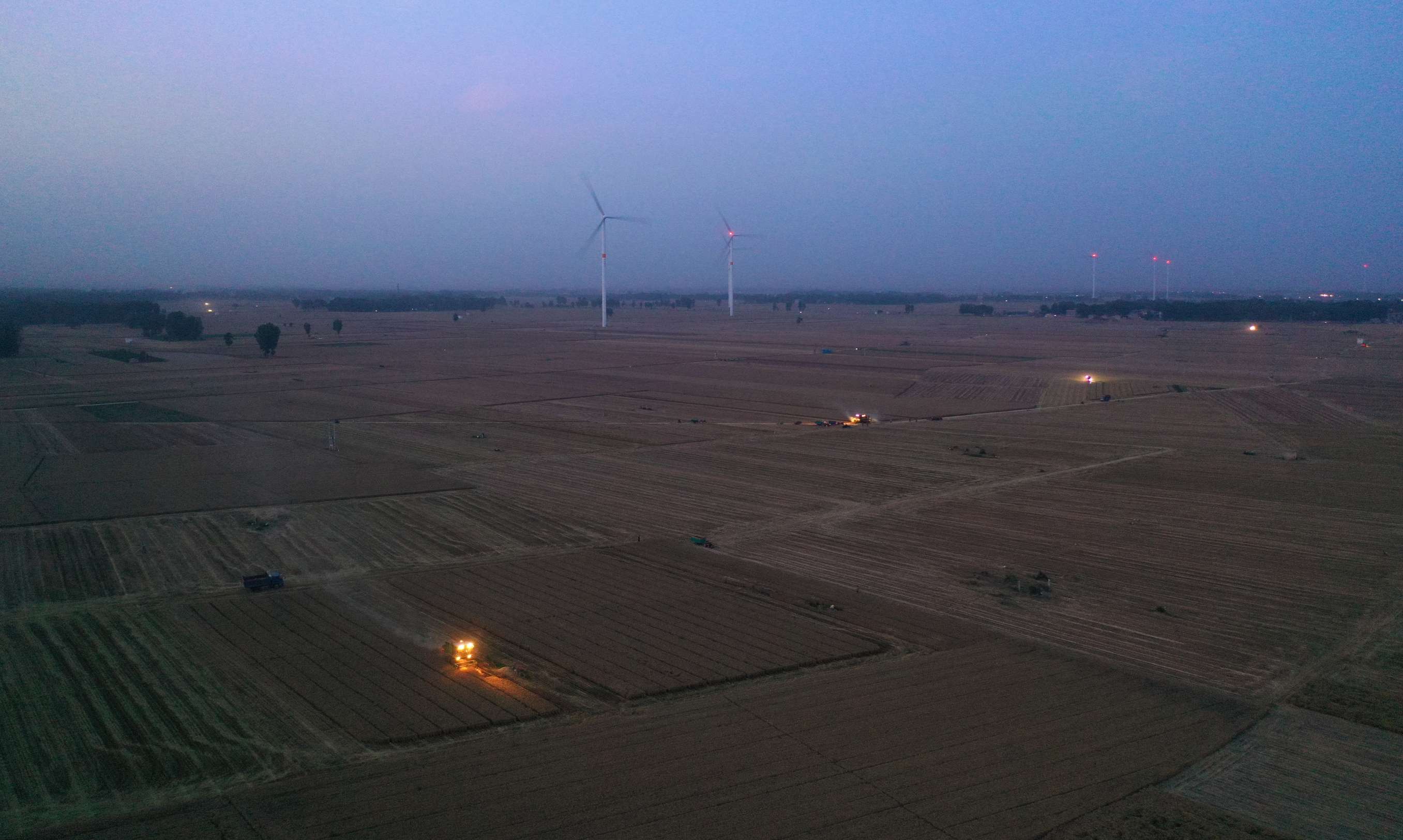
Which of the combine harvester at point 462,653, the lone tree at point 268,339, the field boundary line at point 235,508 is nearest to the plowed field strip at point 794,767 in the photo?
the combine harvester at point 462,653

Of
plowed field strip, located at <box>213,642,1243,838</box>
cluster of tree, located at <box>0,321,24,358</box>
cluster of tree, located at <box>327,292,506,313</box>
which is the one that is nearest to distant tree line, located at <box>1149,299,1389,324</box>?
cluster of tree, located at <box>327,292,506,313</box>

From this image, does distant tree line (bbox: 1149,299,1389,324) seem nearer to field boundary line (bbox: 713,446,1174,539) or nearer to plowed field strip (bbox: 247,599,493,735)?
field boundary line (bbox: 713,446,1174,539)

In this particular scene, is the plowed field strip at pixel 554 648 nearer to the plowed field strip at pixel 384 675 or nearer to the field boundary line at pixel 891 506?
the plowed field strip at pixel 384 675

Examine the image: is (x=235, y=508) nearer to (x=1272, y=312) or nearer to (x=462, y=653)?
(x=462, y=653)

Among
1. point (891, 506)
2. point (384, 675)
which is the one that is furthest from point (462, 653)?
point (891, 506)

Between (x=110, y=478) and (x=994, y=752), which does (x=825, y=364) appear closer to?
(x=110, y=478)
